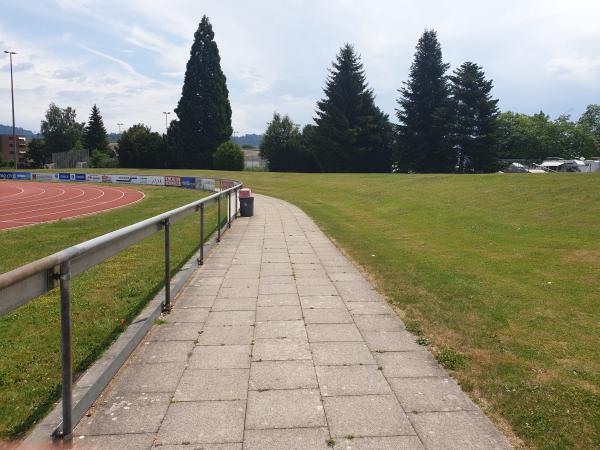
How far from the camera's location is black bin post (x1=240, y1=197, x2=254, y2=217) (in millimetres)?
17969

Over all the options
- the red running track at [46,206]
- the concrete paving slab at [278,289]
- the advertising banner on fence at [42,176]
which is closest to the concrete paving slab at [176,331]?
the concrete paving slab at [278,289]

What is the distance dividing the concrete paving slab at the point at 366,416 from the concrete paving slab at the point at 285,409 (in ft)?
0.31

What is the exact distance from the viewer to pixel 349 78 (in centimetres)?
6216

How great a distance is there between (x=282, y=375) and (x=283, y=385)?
0.61 ft

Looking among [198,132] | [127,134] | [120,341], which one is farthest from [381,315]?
[127,134]

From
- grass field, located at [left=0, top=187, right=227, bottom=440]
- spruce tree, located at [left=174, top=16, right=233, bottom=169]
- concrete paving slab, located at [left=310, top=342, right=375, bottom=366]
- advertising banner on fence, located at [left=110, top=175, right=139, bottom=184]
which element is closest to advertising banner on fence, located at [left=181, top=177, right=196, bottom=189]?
advertising banner on fence, located at [left=110, top=175, right=139, bottom=184]

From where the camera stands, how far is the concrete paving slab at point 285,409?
3119mm

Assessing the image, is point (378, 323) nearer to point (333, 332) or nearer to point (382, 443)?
point (333, 332)

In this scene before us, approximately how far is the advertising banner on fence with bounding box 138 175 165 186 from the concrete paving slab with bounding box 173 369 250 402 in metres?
41.8

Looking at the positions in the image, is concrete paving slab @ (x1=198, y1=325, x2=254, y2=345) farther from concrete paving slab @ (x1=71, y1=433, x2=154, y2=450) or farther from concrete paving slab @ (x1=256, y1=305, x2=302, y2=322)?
concrete paving slab @ (x1=71, y1=433, x2=154, y2=450)

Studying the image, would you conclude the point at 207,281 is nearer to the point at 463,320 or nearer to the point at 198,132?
the point at 463,320

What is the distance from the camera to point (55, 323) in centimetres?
525

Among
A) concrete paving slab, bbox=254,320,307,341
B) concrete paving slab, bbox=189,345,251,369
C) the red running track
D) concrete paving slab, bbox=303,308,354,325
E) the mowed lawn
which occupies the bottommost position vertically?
the red running track

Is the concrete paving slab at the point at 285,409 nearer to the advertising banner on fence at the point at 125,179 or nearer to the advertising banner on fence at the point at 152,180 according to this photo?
the advertising banner on fence at the point at 152,180
